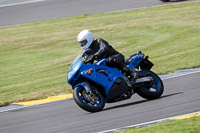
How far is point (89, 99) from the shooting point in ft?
25.1

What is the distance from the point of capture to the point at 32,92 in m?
10.9

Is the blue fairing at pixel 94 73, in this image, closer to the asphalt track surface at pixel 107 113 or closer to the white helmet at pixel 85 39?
the white helmet at pixel 85 39

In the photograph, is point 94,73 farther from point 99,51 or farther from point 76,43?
point 76,43

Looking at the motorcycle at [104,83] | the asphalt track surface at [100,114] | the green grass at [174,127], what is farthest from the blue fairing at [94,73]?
the green grass at [174,127]

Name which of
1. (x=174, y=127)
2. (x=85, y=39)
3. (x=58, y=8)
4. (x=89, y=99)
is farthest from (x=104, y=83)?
(x=58, y=8)

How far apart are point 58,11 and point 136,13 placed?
217 inches

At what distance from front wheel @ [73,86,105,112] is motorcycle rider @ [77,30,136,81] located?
621 millimetres

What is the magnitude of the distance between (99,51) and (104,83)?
662 mm

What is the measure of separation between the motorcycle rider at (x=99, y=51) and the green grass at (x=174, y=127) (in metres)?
2.00

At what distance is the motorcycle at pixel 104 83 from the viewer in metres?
7.59

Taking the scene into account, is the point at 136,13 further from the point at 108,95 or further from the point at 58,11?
the point at 108,95

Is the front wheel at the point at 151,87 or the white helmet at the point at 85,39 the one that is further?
the front wheel at the point at 151,87

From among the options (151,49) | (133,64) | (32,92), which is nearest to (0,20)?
(151,49)

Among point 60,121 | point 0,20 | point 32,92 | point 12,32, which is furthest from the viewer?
point 0,20
